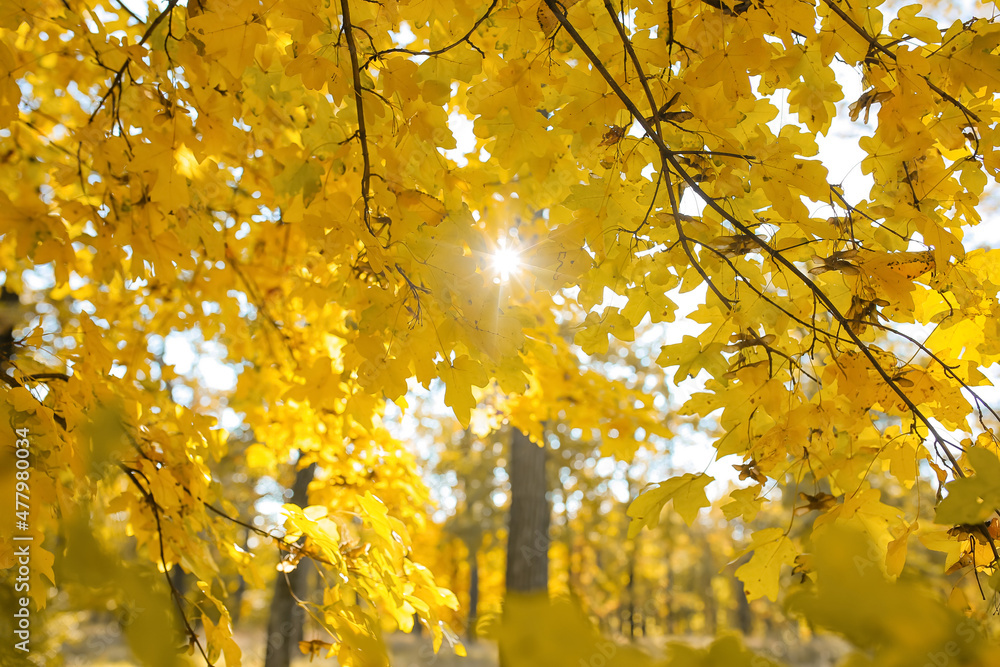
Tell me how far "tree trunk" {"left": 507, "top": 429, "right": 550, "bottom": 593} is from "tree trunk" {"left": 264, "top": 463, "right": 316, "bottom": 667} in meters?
1.84

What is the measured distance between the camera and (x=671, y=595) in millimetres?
21953

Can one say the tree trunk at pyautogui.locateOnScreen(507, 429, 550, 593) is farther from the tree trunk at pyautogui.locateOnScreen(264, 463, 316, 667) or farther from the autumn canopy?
the autumn canopy

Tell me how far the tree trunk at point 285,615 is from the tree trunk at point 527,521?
1.84m

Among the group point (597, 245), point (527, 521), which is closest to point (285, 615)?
point (527, 521)

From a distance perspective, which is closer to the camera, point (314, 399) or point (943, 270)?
point (943, 270)

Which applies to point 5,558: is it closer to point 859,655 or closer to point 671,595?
point 859,655

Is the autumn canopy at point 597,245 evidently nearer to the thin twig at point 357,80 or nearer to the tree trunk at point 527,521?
the thin twig at point 357,80

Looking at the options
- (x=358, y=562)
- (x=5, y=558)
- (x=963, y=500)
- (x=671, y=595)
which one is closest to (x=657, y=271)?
(x=963, y=500)

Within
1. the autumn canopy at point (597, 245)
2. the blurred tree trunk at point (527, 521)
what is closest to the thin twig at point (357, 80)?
the autumn canopy at point (597, 245)

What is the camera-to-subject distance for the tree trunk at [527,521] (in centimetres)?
496

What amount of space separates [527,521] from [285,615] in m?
2.21

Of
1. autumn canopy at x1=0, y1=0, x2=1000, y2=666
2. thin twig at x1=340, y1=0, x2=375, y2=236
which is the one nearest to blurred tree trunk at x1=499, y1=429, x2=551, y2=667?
autumn canopy at x1=0, y1=0, x2=1000, y2=666

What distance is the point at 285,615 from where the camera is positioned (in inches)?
184

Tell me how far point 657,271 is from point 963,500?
0.77 m
